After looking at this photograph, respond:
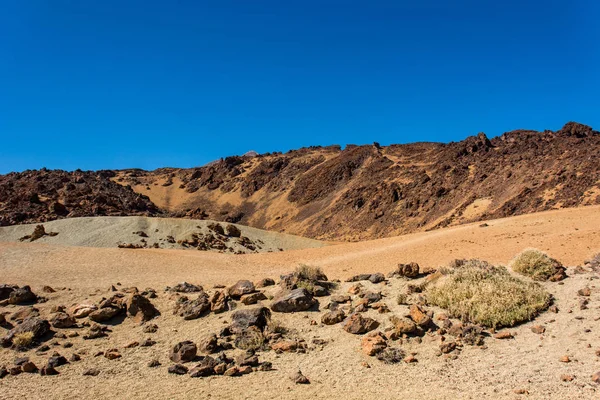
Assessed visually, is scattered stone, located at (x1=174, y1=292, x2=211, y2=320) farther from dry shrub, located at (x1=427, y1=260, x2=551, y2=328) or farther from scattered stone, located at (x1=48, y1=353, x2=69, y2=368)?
dry shrub, located at (x1=427, y1=260, x2=551, y2=328)

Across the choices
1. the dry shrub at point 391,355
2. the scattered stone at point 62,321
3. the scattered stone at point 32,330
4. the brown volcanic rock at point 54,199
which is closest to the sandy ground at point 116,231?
the brown volcanic rock at point 54,199

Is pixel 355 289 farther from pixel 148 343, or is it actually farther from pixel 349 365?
pixel 148 343

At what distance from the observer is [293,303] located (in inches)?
432

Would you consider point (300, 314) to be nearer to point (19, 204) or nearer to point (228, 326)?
point (228, 326)

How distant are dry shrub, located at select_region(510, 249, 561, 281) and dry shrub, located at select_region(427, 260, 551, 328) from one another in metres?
0.84

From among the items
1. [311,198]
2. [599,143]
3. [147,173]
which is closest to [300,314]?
[599,143]

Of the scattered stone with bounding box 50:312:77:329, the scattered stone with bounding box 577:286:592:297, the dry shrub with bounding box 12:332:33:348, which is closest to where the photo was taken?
the dry shrub with bounding box 12:332:33:348

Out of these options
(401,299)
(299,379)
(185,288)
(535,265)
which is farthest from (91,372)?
(535,265)

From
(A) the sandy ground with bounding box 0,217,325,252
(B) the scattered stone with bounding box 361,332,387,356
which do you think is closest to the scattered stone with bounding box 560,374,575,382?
(B) the scattered stone with bounding box 361,332,387,356

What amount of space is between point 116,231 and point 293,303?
85.7 ft

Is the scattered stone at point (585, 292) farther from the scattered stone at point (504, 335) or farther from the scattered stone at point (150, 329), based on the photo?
the scattered stone at point (150, 329)

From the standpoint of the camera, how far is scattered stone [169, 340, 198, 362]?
28.2 ft

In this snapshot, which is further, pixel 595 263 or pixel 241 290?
pixel 241 290

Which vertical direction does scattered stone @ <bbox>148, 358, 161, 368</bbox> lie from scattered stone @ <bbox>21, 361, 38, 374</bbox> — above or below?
below
